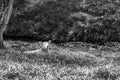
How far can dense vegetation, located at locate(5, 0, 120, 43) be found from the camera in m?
20.8

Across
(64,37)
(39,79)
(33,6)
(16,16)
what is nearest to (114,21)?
(64,37)

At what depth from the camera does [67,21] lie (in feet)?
70.9

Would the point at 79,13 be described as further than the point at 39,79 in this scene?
Yes

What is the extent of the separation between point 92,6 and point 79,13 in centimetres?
182

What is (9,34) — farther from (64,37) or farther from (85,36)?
(85,36)

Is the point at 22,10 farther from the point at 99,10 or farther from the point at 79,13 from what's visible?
the point at 99,10

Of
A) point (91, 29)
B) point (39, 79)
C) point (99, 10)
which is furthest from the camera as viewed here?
point (99, 10)

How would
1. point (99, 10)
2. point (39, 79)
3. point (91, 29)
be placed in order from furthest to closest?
point (99, 10), point (91, 29), point (39, 79)

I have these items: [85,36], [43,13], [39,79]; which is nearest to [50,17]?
[43,13]

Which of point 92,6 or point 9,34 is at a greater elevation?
point 92,6

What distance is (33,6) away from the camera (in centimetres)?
2317

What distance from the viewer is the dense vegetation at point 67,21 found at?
20.8 m

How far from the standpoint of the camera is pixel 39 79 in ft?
19.3

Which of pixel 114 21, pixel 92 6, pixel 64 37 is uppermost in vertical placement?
pixel 92 6
